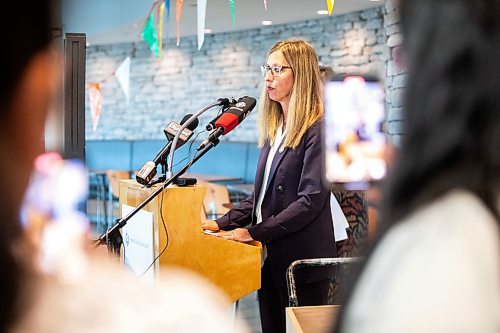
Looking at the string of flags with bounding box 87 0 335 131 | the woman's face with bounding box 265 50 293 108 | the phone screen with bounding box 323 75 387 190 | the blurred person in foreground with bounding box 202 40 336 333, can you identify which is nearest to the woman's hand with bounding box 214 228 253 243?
the blurred person in foreground with bounding box 202 40 336 333

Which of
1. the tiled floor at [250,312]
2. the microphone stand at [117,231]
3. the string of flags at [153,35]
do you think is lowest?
the tiled floor at [250,312]

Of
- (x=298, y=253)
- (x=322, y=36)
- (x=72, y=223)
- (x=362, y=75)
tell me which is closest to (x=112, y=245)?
(x=298, y=253)

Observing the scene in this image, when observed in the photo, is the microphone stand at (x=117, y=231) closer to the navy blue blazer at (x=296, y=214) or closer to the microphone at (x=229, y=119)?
the microphone at (x=229, y=119)

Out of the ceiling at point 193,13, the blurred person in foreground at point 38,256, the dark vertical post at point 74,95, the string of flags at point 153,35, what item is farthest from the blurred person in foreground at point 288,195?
the ceiling at point 193,13

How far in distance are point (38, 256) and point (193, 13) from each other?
9067mm

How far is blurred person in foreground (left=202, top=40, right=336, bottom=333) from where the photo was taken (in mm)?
2961

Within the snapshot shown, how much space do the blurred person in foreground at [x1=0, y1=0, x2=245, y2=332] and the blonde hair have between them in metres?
2.43

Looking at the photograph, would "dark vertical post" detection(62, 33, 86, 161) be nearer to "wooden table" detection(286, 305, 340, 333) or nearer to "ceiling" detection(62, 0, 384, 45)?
"wooden table" detection(286, 305, 340, 333)

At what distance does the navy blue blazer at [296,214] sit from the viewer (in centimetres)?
295

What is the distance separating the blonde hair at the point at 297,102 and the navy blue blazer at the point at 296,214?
0.05 meters

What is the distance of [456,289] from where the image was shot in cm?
50

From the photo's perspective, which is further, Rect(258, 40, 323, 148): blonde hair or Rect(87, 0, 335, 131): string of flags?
Rect(87, 0, 335, 131): string of flags

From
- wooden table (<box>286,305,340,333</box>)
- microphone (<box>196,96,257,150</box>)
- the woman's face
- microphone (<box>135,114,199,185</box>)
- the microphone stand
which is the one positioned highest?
the woman's face

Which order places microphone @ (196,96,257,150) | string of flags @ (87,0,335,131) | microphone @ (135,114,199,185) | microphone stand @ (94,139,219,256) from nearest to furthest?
microphone stand @ (94,139,219,256), microphone @ (135,114,199,185), microphone @ (196,96,257,150), string of flags @ (87,0,335,131)
